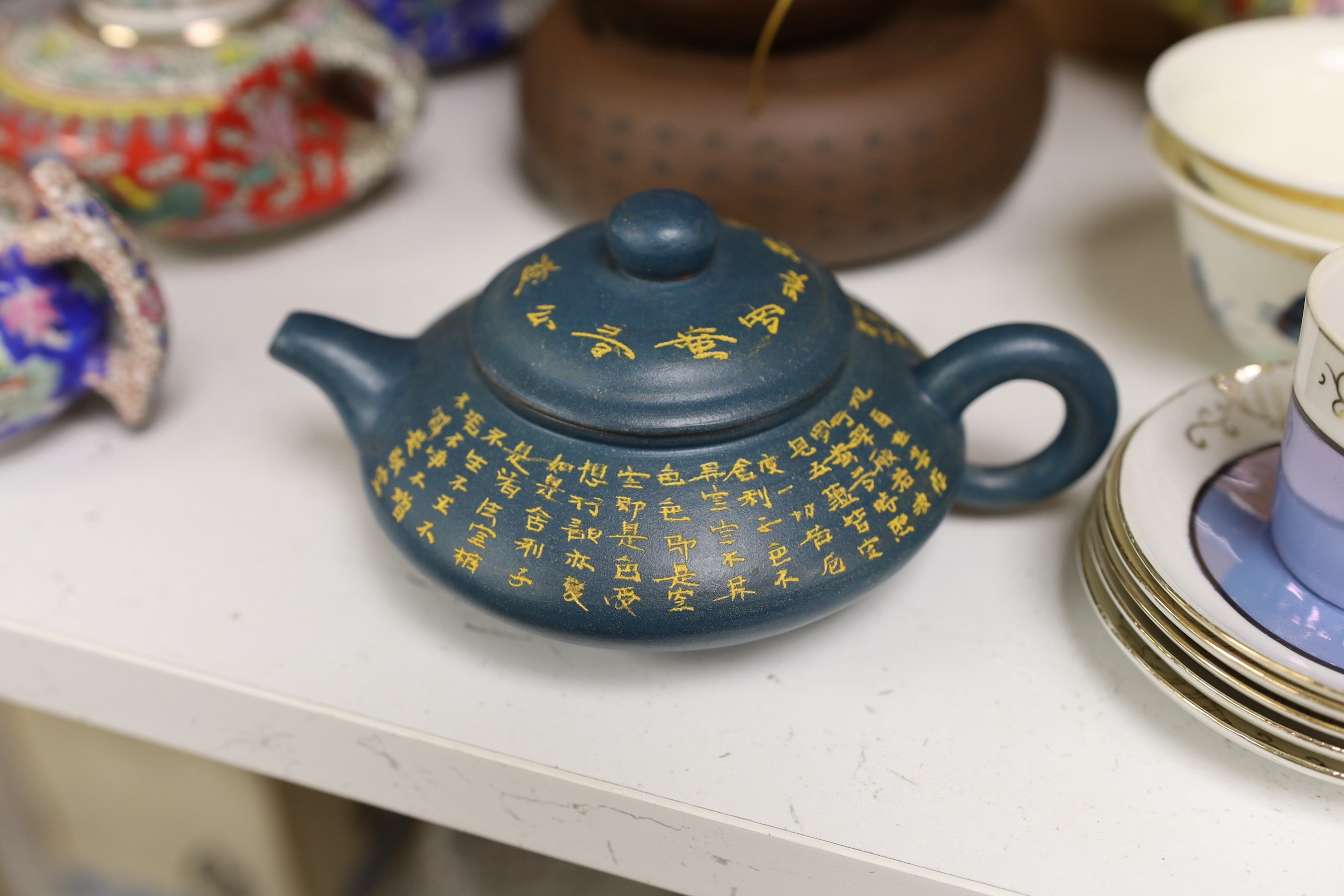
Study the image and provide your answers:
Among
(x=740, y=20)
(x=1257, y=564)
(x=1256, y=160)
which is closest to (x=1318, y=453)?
(x=1257, y=564)

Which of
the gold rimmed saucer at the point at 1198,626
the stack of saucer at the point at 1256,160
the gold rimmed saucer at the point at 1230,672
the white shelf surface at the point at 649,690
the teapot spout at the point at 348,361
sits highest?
the stack of saucer at the point at 1256,160

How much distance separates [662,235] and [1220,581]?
0.94 feet

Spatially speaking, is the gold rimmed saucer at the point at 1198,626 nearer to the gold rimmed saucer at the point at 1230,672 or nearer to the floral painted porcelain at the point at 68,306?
the gold rimmed saucer at the point at 1230,672

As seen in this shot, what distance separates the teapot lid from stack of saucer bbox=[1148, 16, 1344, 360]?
25cm

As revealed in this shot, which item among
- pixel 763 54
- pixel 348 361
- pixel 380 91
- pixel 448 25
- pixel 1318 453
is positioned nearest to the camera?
pixel 1318 453

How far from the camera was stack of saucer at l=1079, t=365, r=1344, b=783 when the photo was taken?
447 mm

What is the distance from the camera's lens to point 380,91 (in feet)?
2.81

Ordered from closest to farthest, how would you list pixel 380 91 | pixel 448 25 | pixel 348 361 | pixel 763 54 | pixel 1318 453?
1. pixel 1318 453
2. pixel 348 361
3. pixel 763 54
4. pixel 380 91
5. pixel 448 25

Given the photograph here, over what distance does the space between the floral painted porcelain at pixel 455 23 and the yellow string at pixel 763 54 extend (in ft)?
1.25

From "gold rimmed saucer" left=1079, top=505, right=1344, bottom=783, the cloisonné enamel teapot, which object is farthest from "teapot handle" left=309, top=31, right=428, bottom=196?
"gold rimmed saucer" left=1079, top=505, right=1344, bottom=783

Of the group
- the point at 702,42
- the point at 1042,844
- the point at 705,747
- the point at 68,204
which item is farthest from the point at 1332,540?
the point at 68,204

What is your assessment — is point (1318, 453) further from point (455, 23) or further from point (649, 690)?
point (455, 23)

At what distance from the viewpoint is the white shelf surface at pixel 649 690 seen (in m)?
0.49

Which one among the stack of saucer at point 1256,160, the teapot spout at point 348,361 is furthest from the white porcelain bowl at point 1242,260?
the teapot spout at point 348,361
